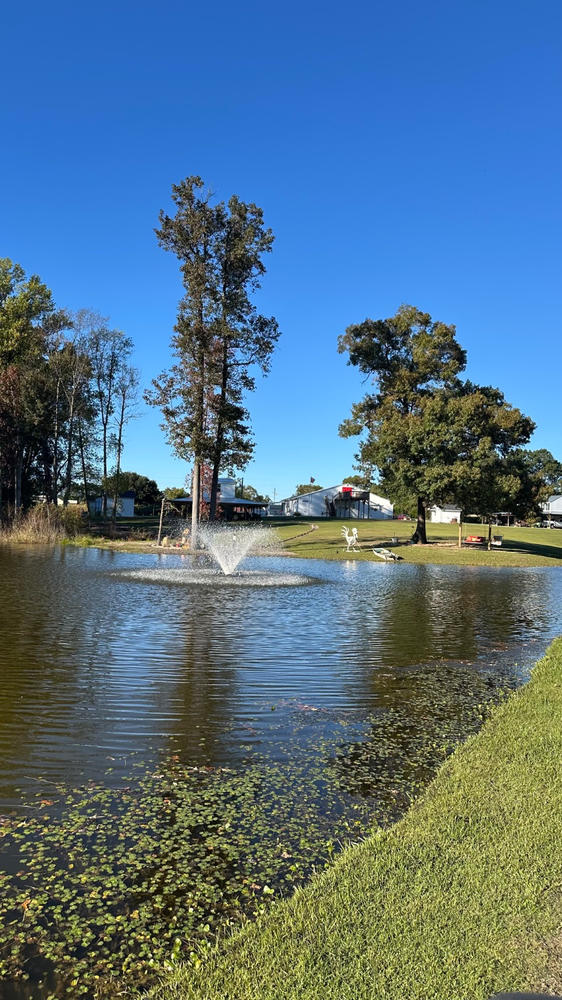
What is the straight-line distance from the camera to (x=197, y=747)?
263 inches

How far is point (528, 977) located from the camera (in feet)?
9.58

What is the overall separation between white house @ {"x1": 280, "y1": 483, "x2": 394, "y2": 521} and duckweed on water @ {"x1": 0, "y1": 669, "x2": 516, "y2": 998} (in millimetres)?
86788

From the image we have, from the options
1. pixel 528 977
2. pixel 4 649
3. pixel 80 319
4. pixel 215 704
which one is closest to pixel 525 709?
pixel 215 704

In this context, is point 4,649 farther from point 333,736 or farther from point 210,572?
point 210,572

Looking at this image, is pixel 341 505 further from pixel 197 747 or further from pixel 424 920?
pixel 424 920

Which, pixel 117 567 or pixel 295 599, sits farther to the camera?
pixel 117 567

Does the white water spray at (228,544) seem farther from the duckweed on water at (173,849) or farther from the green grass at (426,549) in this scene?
the duckweed on water at (173,849)

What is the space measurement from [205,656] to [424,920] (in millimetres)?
7820

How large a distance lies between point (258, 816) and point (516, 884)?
2053mm

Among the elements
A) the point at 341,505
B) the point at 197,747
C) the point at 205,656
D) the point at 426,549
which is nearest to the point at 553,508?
the point at 341,505

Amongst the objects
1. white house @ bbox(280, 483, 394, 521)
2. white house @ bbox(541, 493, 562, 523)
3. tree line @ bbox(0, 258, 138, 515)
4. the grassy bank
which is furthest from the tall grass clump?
white house @ bbox(541, 493, 562, 523)

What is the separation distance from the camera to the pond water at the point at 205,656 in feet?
22.4

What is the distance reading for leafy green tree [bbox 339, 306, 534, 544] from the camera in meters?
39.3

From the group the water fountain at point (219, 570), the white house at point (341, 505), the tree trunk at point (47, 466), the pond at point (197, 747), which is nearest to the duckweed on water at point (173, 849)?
the pond at point (197, 747)
